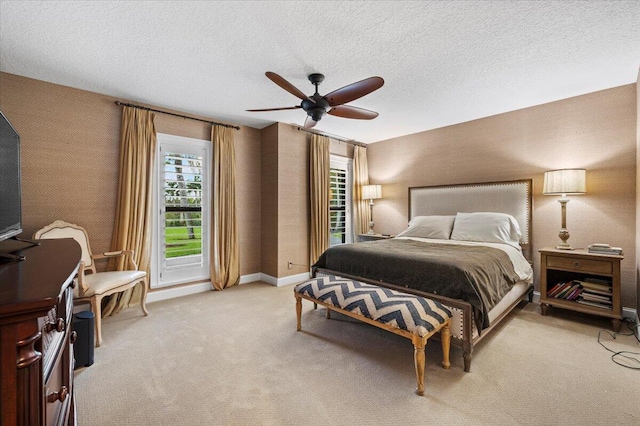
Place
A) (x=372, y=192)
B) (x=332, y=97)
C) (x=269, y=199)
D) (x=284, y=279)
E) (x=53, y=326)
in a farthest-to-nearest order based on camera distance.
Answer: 1. (x=372, y=192)
2. (x=269, y=199)
3. (x=284, y=279)
4. (x=332, y=97)
5. (x=53, y=326)

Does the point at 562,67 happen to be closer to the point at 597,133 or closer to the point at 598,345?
the point at 597,133

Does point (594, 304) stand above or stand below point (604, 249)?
below

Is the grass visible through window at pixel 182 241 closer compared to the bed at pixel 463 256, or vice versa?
the bed at pixel 463 256

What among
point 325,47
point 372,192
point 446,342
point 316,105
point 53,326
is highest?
point 325,47

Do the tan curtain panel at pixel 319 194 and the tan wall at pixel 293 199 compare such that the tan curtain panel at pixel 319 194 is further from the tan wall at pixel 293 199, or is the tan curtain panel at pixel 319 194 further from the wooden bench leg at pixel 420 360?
the wooden bench leg at pixel 420 360

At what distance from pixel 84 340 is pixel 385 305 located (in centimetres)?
235

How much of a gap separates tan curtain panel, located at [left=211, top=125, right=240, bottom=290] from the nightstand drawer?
13.6ft

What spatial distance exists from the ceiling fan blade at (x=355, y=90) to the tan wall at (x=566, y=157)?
2.76 m

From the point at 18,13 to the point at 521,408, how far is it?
4.31 m

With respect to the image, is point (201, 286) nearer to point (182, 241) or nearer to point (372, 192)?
point (182, 241)

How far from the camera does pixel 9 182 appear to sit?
1.47 meters

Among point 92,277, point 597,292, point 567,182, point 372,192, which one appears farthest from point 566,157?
point 92,277

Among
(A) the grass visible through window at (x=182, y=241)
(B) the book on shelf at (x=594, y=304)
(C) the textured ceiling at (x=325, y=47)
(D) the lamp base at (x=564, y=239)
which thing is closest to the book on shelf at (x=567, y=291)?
(B) the book on shelf at (x=594, y=304)

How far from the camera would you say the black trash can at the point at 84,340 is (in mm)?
2164
